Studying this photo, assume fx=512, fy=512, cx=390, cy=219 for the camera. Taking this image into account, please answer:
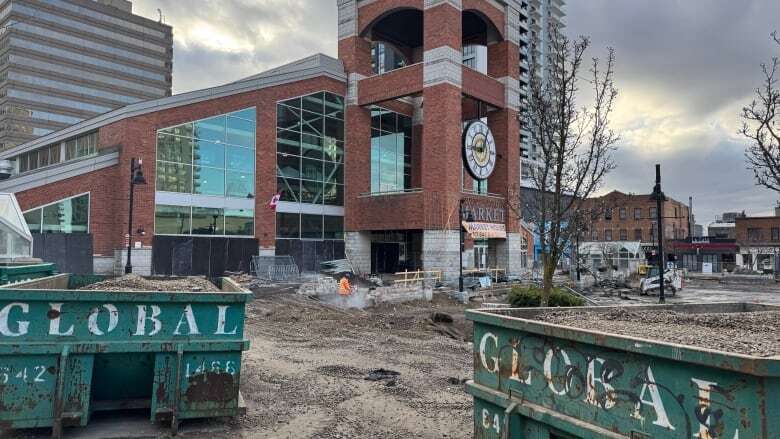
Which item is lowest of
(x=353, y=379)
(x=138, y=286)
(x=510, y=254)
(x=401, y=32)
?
(x=353, y=379)

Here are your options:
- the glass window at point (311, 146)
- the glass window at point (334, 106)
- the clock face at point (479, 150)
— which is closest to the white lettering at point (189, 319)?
the clock face at point (479, 150)

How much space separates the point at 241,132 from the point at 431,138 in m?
11.2

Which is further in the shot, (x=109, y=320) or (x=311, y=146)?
(x=311, y=146)

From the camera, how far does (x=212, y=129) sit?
28.6 m

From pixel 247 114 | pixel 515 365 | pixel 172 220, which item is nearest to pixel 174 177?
pixel 172 220

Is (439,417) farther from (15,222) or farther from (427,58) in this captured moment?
(427,58)

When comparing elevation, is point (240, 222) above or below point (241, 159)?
below

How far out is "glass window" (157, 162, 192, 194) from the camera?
87.6 ft

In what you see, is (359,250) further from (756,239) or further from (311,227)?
(756,239)

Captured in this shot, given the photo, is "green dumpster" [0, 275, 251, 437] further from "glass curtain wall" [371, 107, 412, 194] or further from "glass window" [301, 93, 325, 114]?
"glass curtain wall" [371, 107, 412, 194]

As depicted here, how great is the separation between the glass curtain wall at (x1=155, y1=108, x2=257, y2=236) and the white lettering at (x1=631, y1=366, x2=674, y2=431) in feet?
88.9

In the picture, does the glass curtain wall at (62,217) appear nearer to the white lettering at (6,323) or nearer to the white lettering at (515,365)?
the white lettering at (6,323)

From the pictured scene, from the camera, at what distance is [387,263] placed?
35.4 meters

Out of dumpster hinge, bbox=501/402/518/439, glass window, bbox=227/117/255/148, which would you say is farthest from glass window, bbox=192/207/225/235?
dumpster hinge, bbox=501/402/518/439
